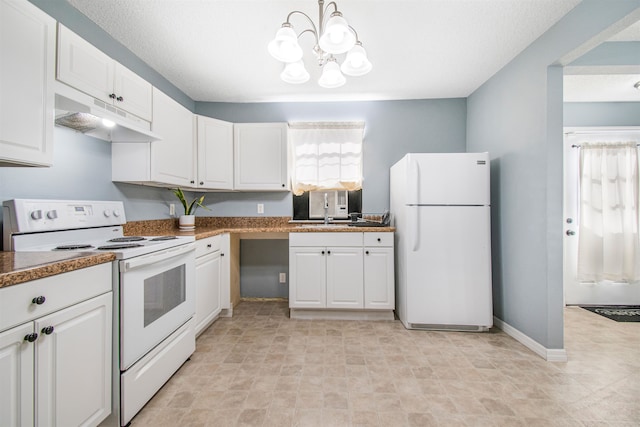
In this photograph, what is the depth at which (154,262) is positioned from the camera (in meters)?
1.55

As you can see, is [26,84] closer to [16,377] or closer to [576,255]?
[16,377]

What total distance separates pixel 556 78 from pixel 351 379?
2.61m

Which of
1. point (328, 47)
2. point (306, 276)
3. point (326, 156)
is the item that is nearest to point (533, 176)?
point (328, 47)

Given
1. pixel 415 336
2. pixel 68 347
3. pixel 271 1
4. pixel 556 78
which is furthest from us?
pixel 415 336

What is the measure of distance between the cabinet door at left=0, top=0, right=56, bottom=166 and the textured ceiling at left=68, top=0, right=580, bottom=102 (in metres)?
0.70

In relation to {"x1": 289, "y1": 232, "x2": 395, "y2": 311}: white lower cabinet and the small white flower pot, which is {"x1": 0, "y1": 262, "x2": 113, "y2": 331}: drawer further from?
{"x1": 289, "y1": 232, "x2": 395, "y2": 311}: white lower cabinet

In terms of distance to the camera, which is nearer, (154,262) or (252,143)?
(154,262)

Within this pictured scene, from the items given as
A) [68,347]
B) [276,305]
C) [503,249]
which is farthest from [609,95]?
[68,347]

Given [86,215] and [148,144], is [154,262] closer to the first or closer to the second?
[86,215]

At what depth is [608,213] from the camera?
3.09 meters

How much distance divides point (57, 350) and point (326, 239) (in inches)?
79.8

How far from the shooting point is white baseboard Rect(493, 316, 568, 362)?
199 centimetres

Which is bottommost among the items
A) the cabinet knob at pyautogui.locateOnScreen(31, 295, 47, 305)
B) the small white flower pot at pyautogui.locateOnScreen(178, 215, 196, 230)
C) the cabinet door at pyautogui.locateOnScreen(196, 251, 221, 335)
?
the cabinet door at pyautogui.locateOnScreen(196, 251, 221, 335)

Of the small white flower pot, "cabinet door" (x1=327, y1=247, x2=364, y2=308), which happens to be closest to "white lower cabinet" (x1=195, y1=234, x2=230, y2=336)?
the small white flower pot
